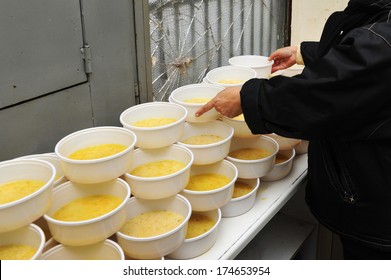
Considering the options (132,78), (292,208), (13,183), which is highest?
(132,78)

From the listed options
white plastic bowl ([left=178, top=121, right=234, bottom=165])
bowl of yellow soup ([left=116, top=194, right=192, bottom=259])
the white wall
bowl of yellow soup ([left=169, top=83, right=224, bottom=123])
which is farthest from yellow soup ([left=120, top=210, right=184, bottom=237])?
the white wall

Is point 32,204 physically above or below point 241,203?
above

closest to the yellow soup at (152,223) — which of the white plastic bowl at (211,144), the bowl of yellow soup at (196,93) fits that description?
the white plastic bowl at (211,144)

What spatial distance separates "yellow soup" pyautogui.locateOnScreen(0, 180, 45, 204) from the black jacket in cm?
65

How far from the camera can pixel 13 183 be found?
114cm

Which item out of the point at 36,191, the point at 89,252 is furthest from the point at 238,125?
the point at 36,191

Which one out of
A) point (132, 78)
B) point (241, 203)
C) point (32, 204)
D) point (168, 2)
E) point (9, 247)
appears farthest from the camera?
point (168, 2)

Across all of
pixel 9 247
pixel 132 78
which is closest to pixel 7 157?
pixel 9 247

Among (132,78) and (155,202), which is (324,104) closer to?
(155,202)

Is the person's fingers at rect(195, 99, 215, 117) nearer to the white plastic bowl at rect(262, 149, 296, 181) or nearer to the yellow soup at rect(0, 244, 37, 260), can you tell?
the white plastic bowl at rect(262, 149, 296, 181)

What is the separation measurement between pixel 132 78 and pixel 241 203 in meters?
0.65

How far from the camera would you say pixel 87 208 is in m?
1.19

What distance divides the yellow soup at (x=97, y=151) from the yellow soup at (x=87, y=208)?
12 centimetres

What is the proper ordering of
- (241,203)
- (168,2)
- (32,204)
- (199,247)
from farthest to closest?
(168,2), (241,203), (199,247), (32,204)
